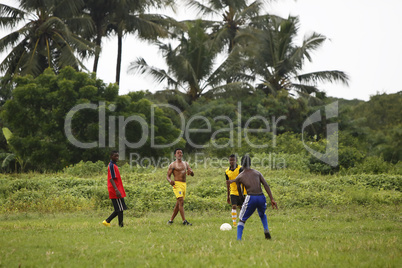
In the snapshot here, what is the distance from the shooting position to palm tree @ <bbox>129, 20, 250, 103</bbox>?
31.8 m

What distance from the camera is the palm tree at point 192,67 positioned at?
3175cm

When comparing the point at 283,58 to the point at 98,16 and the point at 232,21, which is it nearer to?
the point at 232,21

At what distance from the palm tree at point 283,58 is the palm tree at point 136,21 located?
24.3 ft

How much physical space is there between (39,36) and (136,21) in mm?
6367

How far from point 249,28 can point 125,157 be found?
17165 mm

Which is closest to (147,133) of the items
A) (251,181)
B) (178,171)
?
(178,171)

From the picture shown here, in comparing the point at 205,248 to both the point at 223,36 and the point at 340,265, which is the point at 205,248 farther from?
the point at 223,36

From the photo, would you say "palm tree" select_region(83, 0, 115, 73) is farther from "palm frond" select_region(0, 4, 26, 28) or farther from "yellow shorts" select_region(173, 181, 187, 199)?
"yellow shorts" select_region(173, 181, 187, 199)

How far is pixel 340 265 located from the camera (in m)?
6.26

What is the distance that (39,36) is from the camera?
93.6 ft

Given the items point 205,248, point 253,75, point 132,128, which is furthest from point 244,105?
point 205,248

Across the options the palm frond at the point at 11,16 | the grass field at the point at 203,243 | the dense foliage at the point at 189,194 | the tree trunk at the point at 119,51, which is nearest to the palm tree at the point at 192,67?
the tree trunk at the point at 119,51

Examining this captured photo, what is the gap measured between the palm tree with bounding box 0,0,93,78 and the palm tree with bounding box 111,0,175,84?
2.47 metres

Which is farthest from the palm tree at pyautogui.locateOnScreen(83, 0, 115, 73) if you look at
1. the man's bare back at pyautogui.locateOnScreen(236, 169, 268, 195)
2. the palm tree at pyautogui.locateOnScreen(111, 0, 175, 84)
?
the man's bare back at pyautogui.locateOnScreen(236, 169, 268, 195)
